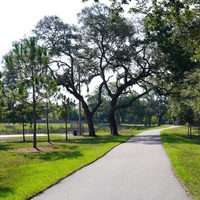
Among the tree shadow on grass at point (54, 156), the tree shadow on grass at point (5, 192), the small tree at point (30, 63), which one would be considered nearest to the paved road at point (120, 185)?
the tree shadow on grass at point (5, 192)

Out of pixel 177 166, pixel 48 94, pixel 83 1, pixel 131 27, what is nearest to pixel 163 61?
pixel 131 27

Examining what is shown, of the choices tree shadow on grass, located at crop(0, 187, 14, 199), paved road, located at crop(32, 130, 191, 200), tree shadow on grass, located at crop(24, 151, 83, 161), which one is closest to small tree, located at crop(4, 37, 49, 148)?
tree shadow on grass, located at crop(24, 151, 83, 161)

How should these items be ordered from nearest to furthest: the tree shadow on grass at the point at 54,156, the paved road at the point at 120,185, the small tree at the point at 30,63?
the paved road at the point at 120,185, the tree shadow on grass at the point at 54,156, the small tree at the point at 30,63

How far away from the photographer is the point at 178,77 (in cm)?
3719

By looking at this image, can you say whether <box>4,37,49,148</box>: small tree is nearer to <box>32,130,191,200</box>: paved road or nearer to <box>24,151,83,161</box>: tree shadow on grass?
<box>24,151,83,161</box>: tree shadow on grass

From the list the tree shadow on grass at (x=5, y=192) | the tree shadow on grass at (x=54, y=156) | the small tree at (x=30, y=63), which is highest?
the small tree at (x=30, y=63)

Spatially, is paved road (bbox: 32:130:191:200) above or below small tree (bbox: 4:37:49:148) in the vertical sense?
below

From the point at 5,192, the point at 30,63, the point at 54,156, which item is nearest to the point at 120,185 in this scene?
the point at 5,192

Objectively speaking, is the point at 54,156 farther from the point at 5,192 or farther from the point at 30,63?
the point at 5,192

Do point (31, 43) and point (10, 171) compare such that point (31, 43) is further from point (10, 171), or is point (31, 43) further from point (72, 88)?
point (72, 88)

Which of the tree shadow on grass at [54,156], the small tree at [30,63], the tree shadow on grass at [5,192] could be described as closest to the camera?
the tree shadow on grass at [5,192]

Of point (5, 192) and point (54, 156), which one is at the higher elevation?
point (5, 192)

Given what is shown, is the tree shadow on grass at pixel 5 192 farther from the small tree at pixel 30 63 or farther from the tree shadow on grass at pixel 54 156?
the small tree at pixel 30 63

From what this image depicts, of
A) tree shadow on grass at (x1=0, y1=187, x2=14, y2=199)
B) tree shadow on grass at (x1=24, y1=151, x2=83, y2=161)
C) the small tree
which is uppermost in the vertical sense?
the small tree
